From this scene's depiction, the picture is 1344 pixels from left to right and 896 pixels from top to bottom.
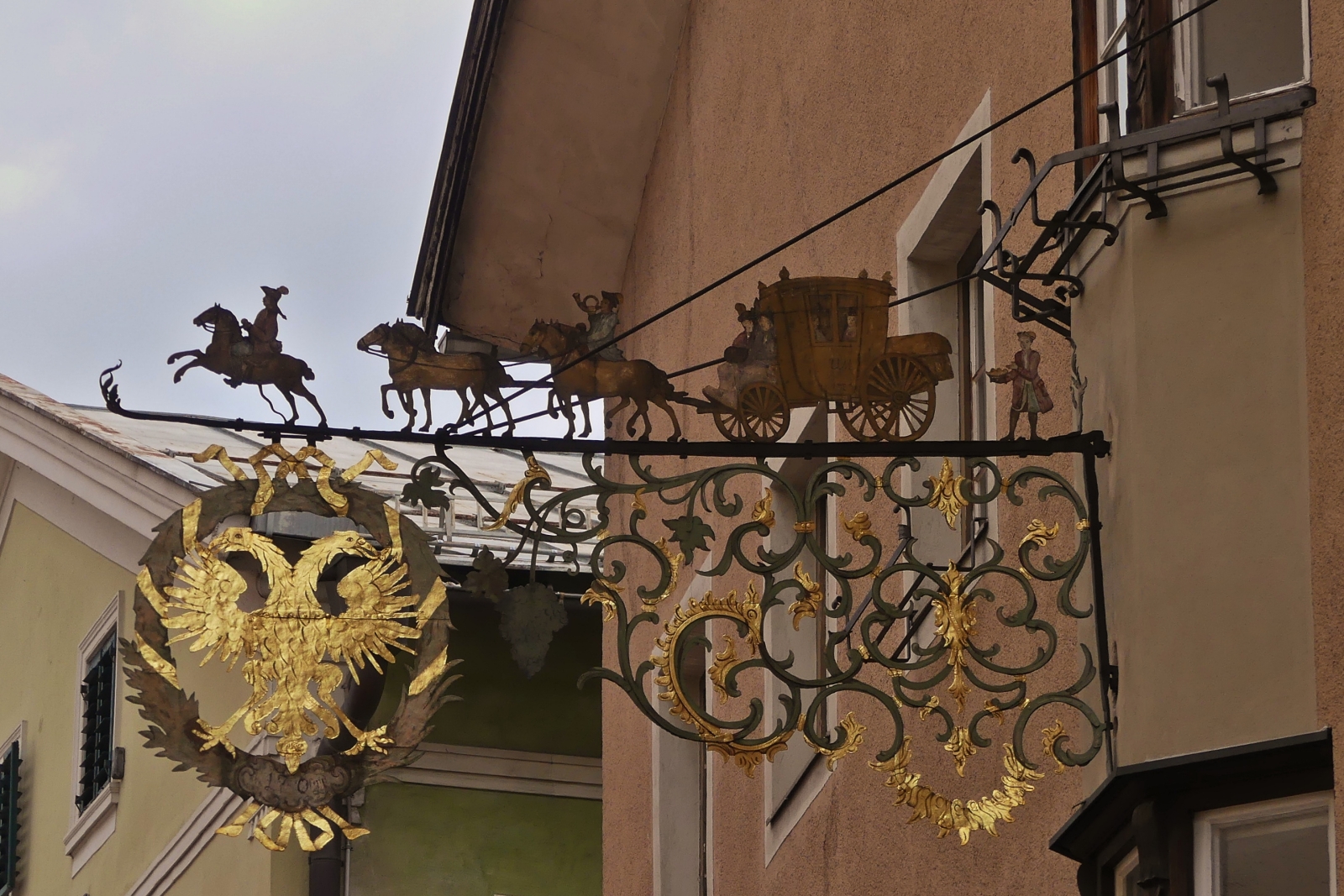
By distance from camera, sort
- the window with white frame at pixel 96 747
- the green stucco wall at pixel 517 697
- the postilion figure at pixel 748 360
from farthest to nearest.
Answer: the window with white frame at pixel 96 747 < the green stucco wall at pixel 517 697 < the postilion figure at pixel 748 360

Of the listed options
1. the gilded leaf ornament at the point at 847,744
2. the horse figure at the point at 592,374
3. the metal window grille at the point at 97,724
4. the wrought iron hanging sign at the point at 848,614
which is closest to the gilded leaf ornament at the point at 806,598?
the wrought iron hanging sign at the point at 848,614

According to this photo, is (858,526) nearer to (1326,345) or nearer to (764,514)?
(764,514)

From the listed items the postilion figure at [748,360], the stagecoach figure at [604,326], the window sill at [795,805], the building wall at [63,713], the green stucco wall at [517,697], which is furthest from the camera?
the building wall at [63,713]

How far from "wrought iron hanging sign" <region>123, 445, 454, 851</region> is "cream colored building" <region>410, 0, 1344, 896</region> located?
1.53 m

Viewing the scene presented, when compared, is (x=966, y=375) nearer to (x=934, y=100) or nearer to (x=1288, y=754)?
(x=934, y=100)

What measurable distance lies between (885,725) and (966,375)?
1.15m

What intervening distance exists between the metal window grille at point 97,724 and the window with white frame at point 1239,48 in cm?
1263

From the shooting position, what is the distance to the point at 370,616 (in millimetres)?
6316

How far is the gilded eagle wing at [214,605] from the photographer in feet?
20.6

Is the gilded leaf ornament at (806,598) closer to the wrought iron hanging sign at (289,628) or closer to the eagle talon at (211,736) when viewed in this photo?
the wrought iron hanging sign at (289,628)

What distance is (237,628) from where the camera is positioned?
6.30 m

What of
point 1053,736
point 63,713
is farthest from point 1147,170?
point 63,713

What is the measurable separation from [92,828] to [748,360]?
40.4 ft

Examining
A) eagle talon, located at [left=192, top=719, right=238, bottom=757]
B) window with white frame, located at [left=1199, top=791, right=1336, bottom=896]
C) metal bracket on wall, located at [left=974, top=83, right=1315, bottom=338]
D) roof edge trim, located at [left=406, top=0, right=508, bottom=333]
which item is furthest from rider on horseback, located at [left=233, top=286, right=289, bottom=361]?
roof edge trim, located at [left=406, top=0, right=508, bottom=333]
